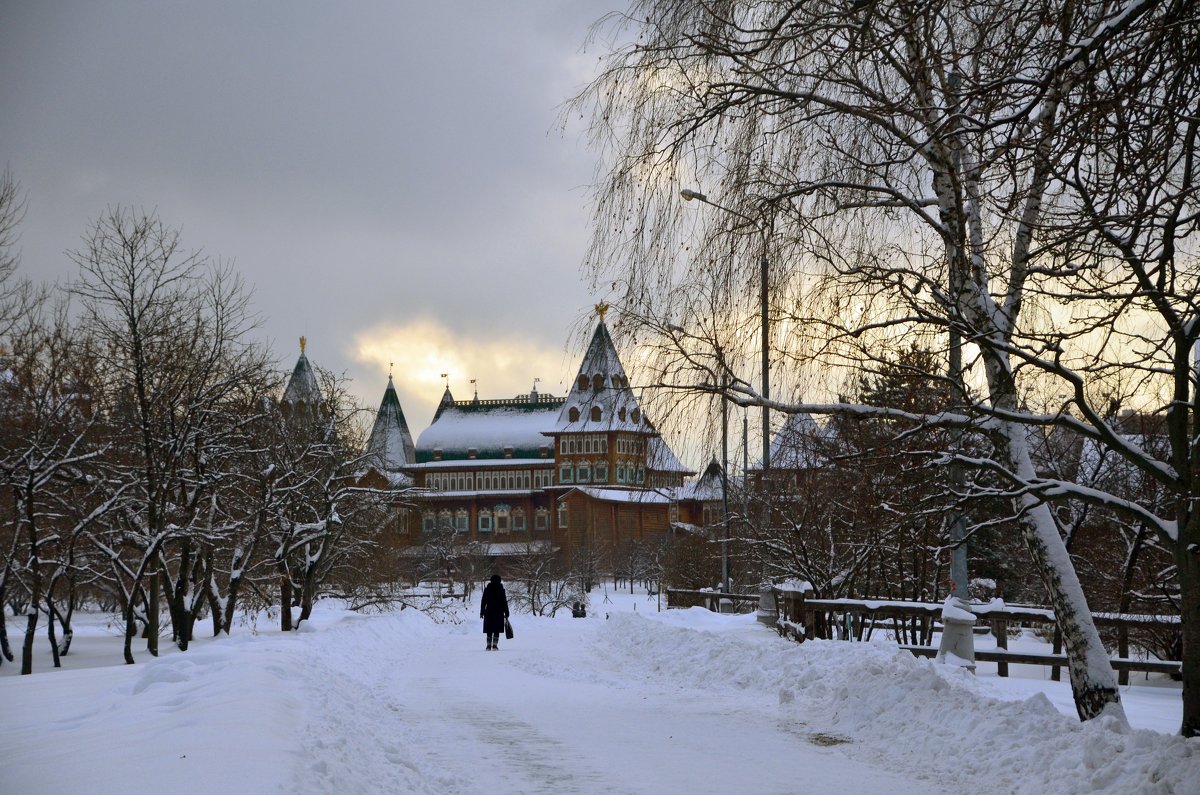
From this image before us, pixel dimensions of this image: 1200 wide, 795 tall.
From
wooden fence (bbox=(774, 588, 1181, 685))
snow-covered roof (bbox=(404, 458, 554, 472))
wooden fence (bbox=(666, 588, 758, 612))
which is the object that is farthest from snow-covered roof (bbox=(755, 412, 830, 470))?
snow-covered roof (bbox=(404, 458, 554, 472))

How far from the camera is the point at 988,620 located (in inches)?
782

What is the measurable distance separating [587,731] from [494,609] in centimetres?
1425

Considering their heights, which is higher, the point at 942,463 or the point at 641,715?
the point at 942,463

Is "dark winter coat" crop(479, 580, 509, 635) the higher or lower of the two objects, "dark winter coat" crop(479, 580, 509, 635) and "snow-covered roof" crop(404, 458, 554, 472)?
the lower

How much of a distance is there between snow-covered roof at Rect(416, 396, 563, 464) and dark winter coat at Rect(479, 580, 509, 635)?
97.3 metres

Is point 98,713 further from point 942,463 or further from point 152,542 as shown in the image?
point 152,542

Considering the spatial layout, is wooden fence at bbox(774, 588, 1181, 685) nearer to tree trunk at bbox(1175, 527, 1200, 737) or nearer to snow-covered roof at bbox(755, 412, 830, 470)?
snow-covered roof at bbox(755, 412, 830, 470)

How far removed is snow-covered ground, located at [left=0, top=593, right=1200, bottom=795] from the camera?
788 centimetres

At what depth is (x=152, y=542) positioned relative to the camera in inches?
891

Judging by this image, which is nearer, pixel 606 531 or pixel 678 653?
pixel 678 653

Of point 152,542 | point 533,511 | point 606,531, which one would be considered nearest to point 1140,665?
point 152,542

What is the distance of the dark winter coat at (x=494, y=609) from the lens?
25.9m

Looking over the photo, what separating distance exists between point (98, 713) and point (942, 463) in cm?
846

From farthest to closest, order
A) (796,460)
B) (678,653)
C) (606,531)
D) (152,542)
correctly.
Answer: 1. (606,531)
2. (796,460)
3. (152,542)
4. (678,653)
